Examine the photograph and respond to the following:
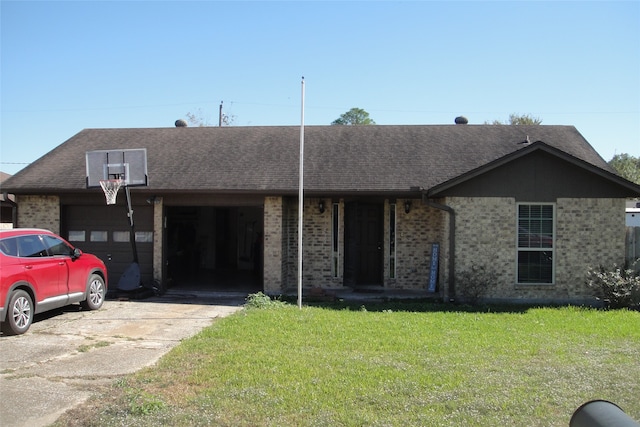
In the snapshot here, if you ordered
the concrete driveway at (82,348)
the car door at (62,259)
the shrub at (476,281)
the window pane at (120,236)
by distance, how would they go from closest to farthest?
the concrete driveway at (82,348)
the car door at (62,259)
the shrub at (476,281)
the window pane at (120,236)

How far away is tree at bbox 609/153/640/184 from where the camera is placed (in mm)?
42259

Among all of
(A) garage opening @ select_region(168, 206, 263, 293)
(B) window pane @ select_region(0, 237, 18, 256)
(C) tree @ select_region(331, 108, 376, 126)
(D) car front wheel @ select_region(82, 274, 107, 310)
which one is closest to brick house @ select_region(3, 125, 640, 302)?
(A) garage opening @ select_region(168, 206, 263, 293)

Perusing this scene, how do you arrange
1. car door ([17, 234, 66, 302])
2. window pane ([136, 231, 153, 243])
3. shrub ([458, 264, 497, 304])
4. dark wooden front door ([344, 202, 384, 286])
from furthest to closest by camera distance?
dark wooden front door ([344, 202, 384, 286])
window pane ([136, 231, 153, 243])
shrub ([458, 264, 497, 304])
car door ([17, 234, 66, 302])

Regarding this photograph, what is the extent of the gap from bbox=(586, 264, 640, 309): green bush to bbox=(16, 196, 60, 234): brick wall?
515 inches

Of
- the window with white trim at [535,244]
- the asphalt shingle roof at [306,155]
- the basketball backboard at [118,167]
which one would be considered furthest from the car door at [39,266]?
the window with white trim at [535,244]

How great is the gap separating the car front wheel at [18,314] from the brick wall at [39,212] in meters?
5.93

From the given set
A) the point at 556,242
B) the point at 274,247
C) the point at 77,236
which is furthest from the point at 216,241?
the point at 556,242

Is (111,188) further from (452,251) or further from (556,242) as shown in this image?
(556,242)

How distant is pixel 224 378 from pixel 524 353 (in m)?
4.04

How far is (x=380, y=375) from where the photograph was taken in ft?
19.7

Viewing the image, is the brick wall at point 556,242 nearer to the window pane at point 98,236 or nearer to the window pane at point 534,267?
the window pane at point 534,267

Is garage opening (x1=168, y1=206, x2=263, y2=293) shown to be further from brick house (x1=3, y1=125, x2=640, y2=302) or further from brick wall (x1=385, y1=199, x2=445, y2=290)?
brick wall (x1=385, y1=199, x2=445, y2=290)

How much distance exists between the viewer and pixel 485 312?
34.7 feet

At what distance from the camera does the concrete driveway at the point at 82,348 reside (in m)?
5.37
